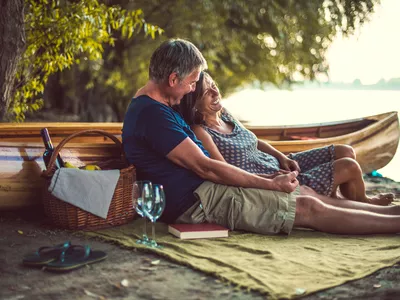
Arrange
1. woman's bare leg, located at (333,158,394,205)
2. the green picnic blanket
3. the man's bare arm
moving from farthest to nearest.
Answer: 1. woman's bare leg, located at (333,158,394,205)
2. the man's bare arm
3. the green picnic blanket

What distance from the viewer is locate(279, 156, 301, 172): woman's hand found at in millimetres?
4586

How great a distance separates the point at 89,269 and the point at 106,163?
153 centimetres

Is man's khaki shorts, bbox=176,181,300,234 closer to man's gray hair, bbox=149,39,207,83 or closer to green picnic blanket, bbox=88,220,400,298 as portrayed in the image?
green picnic blanket, bbox=88,220,400,298

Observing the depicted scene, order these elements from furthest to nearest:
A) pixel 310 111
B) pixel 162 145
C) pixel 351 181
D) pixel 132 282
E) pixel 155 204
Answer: pixel 310 111 → pixel 351 181 → pixel 162 145 → pixel 155 204 → pixel 132 282

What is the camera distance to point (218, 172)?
3.85m

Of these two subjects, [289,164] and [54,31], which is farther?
[54,31]

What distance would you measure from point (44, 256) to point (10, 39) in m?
3.19

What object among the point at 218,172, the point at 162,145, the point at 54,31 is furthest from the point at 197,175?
the point at 54,31

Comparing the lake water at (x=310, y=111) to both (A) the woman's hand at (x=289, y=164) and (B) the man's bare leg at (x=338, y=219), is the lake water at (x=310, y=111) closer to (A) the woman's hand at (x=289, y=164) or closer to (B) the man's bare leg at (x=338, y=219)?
(A) the woman's hand at (x=289, y=164)

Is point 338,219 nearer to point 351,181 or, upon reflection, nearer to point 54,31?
point 351,181

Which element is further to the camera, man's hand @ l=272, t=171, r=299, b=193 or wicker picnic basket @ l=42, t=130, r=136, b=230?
wicker picnic basket @ l=42, t=130, r=136, b=230

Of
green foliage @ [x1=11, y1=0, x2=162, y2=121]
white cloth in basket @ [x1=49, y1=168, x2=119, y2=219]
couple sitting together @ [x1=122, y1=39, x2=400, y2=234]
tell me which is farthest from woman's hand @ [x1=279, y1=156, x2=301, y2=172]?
green foliage @ [x1=11, y1=0, x2=162, y2=121]

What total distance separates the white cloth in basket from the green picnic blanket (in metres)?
0.19

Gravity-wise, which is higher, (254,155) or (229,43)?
(229,43)
